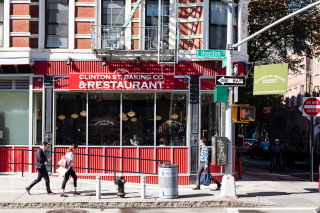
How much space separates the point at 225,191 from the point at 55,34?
902 centimetres

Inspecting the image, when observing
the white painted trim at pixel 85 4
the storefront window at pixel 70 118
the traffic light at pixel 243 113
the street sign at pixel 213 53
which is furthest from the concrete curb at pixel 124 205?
the white painted trim at pixel 85 4

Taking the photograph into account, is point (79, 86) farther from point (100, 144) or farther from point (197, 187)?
point (197, 187)

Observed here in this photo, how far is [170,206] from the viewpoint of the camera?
463 inches


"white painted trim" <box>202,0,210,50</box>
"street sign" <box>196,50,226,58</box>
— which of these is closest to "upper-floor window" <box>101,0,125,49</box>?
"white painted trim" <box>202,0,210,50</box>

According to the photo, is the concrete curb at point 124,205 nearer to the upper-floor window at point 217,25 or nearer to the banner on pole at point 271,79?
the banner on pole at point 271,79

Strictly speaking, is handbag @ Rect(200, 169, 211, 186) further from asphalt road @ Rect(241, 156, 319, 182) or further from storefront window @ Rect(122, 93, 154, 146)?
asphalt road @ Rect(241, 156, 319, 182)

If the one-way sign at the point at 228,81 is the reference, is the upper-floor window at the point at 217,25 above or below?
above

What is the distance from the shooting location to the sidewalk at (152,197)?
38.3 feet

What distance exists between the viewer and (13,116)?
16016mm

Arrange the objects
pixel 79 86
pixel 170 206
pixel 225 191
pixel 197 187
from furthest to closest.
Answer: pixel 79 86 → pixel 197 187 → pixel 225 191 → pixel 170 206

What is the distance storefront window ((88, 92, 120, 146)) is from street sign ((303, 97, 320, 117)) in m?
8.29

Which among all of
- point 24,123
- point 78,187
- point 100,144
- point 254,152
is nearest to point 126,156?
point 100,144

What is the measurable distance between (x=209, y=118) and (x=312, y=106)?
488cm

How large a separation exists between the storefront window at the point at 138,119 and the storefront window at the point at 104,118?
29cm
